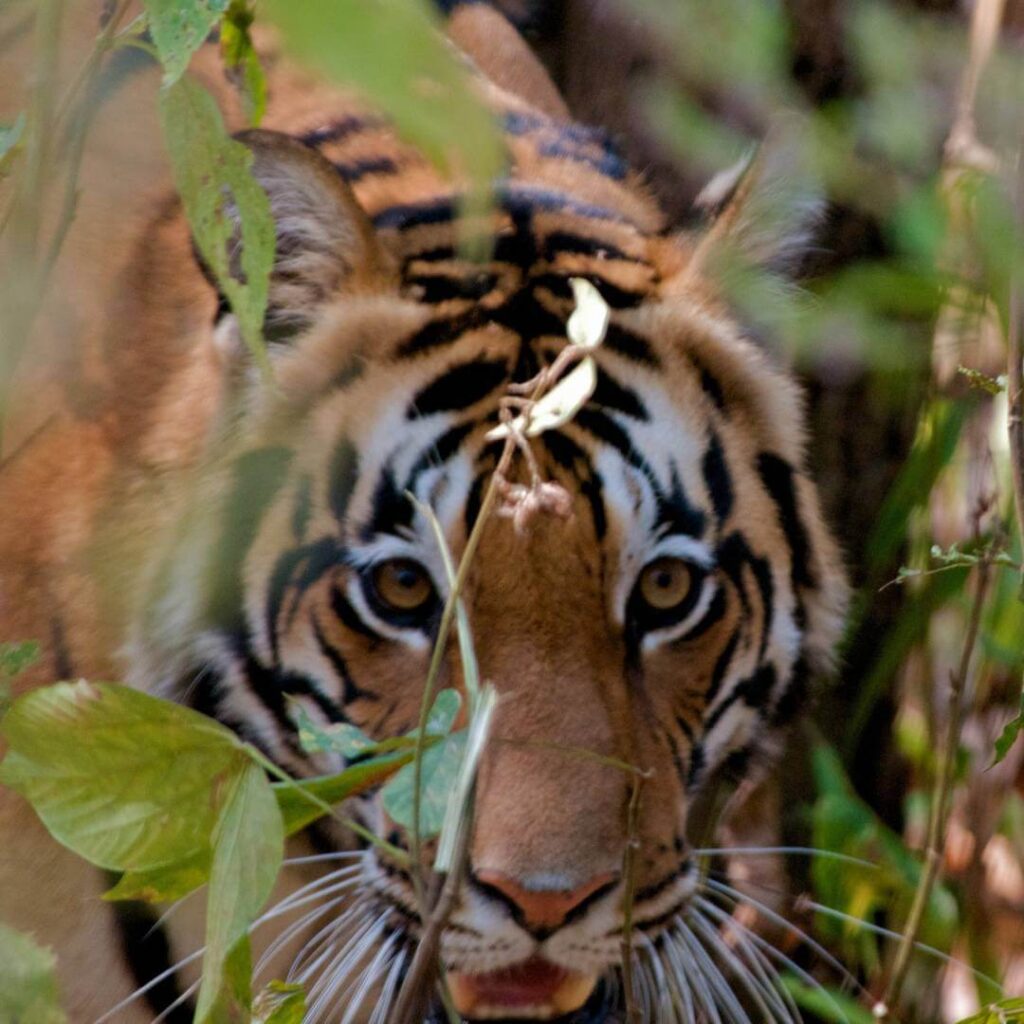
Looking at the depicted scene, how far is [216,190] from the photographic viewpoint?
866 mm

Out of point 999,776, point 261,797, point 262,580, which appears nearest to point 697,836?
point 999,776

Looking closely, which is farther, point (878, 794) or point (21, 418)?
point (878, 794)

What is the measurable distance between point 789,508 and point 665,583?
273 millimetres

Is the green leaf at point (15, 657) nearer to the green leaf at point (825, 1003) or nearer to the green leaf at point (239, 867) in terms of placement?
the green leaf at point (239, 867)

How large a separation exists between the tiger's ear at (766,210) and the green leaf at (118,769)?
3.07 ft

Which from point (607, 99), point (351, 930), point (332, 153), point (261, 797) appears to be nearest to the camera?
point (261, 797)

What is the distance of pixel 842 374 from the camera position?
8.16ft

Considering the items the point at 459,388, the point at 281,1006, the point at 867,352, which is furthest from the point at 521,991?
the point at 867,352

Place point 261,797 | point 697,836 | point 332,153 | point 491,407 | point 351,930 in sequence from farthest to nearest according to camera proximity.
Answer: point 697,836
point 332,153
point 351,930
point 491,407
point 261,797

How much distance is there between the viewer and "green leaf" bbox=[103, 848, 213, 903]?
39.6 inches

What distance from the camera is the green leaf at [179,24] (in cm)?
78

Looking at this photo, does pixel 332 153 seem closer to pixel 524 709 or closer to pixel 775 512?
pixel 775 512

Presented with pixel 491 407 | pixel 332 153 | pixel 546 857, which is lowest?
pixel 546 857

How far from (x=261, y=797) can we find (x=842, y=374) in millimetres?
1751
